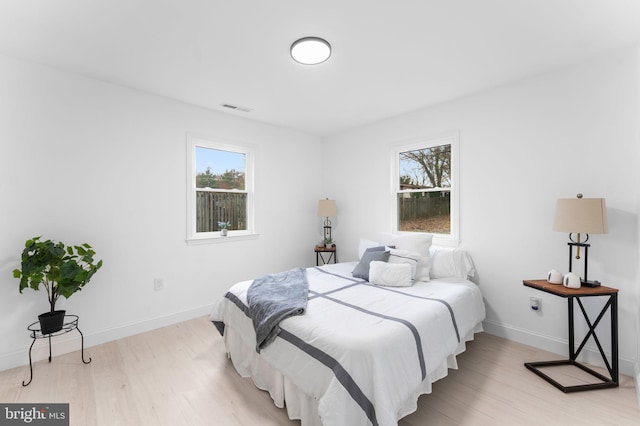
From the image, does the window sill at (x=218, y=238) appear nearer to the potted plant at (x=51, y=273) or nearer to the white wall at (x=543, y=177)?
the potted plant at (x=51, y=273)

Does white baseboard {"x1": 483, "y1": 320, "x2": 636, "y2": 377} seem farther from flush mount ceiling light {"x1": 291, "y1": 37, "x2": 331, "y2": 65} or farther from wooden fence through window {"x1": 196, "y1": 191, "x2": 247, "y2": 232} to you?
wooden fence through window {"x1": 196, "y1": 191, "x2": 247, "y2": 232}

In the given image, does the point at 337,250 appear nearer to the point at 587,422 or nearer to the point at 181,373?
the point at 181,373

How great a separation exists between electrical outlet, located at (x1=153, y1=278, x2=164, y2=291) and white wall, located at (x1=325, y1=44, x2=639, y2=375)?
3486 millimetres

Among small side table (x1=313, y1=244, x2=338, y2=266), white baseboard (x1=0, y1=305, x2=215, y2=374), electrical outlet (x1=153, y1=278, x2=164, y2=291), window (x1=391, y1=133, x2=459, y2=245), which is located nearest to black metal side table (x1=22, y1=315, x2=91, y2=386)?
white baseboard (x1=0, y1=305, x2=215, y2=374)

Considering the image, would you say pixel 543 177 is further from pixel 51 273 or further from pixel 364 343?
pixel 51 273

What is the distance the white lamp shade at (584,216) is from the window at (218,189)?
3.46 metres

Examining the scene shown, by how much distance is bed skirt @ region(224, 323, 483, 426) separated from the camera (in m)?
1.68

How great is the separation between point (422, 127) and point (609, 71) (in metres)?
1.66

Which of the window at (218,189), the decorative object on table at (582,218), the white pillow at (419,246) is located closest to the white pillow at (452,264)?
the white pillow at (419,246)

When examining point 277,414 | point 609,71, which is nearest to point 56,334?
point 277,414

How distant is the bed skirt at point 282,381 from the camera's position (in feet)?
5.50

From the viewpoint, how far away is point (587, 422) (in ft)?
5.77

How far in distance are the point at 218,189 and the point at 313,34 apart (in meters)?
2.39

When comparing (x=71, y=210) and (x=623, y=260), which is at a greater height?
(x=71, y=210)
